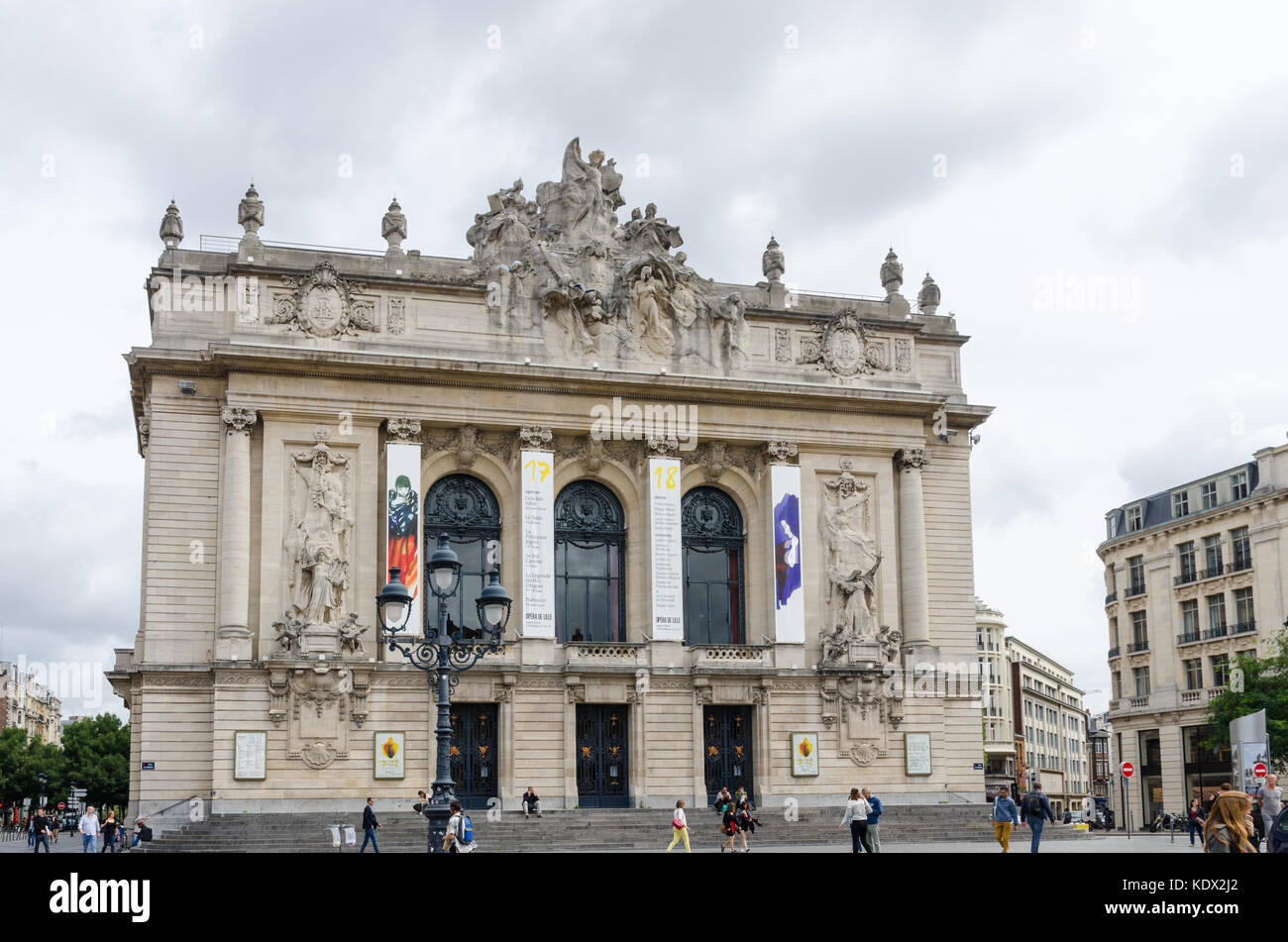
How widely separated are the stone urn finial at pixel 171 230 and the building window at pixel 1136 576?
4868cm

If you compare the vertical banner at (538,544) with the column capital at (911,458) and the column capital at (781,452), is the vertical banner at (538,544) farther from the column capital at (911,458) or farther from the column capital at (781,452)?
the column capital at (911,458)

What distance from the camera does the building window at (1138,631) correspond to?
225 feet

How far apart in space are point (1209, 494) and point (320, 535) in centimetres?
4498

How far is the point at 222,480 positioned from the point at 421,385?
6500mm

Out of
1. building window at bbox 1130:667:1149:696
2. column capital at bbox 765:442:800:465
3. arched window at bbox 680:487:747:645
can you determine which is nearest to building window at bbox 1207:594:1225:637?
building window at bbox 1130:667:1149:696

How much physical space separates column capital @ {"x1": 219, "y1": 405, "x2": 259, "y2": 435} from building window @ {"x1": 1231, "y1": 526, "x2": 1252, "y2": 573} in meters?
44.3

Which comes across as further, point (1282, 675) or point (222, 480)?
point (1282, 675)

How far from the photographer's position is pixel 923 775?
1753 inches

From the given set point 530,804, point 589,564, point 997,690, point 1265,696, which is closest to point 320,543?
point 589,564

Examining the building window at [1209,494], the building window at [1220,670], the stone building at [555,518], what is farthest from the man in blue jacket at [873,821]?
the building window at [1209,494]

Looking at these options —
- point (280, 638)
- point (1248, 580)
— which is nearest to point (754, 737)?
point (280, 638)

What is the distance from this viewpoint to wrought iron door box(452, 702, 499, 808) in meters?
40.8

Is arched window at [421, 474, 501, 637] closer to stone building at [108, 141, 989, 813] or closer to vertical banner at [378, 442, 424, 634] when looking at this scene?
stone building at [108, 141, 989, 813]
